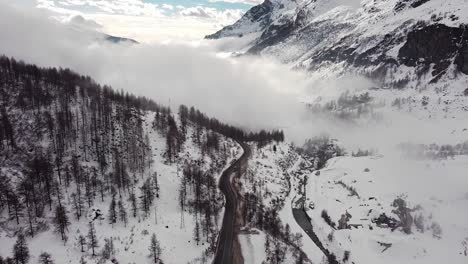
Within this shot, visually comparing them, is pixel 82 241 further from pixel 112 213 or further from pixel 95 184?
pixel 95 184

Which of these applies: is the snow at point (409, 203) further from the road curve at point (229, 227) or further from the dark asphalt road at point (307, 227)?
the road curve at point (229, 227)

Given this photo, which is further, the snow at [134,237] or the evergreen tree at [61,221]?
the evergreen tree at [61,221]

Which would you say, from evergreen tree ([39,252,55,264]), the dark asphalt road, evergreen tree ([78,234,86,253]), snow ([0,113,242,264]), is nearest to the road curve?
snow ([0,113,242,264])

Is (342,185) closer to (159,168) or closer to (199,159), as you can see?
(199,159)

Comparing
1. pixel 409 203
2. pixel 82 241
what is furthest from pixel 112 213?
pixel 409 203

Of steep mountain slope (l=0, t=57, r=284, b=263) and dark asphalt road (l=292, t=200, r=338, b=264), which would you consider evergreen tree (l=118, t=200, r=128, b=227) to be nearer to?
steep mountain slope (l=0, t=57, r=284, b=263)

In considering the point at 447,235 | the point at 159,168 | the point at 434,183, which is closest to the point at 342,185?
the point at 434,183

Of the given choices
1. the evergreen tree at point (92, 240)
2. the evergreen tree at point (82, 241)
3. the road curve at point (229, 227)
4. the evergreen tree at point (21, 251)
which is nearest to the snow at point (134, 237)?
the evergreen tree at point (82, 241)

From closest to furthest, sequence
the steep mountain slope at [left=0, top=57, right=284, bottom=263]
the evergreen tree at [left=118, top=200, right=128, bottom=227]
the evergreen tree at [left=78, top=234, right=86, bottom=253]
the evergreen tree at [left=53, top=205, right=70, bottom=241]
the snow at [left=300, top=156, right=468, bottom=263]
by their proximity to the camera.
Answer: the evergreen tree at [left=78, top=234, right=86, bottom=253]
the steep mountain slope at [left=0, top=57, right=284, bottom=263]
the evergreen tree at [left=53, top=205, right=70, bottom=241]
the evergreen tree at [left=118, top=200, right=128, bottom=227]
the snow at [left=300, top=156, right=468, bottom=263]
